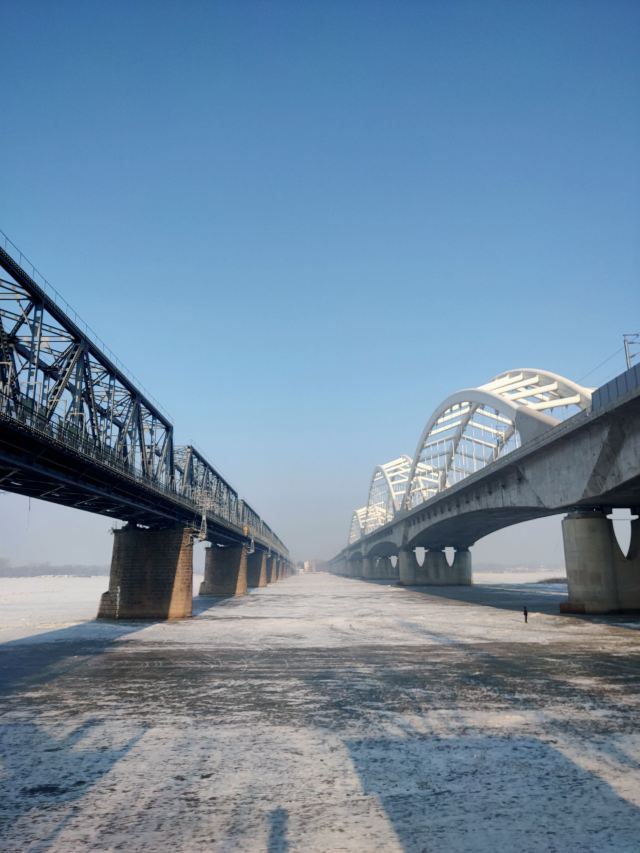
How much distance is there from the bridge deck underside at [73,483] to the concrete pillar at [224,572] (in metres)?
30.3

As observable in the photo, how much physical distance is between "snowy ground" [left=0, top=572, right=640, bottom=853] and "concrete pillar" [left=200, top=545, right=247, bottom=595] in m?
52.2

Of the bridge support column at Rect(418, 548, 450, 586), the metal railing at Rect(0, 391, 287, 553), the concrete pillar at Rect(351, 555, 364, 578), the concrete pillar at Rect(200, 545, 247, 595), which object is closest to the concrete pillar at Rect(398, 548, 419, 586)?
the bridge support column at Rect(418, 548, 450, 586)

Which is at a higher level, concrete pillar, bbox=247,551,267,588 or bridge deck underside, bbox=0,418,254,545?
bridge deck underside, bbox=0,418,254,545

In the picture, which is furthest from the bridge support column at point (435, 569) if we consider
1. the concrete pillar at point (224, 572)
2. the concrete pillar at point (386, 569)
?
the concrete pillar at point (386, 569)

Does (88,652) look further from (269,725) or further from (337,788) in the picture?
→ (337,788)

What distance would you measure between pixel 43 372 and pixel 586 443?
106 ft

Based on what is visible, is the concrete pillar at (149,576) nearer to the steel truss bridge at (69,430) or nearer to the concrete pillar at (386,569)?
the steel truss bridge at (69,430)

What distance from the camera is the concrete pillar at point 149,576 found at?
3853cm

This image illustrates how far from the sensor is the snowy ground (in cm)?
656

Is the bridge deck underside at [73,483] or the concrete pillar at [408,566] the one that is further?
the concrete pillar at [408,566]

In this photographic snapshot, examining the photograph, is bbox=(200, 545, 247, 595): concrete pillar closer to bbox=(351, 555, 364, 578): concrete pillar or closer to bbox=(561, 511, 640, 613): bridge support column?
bbox=(561, 511, 640, 613): bridge support column

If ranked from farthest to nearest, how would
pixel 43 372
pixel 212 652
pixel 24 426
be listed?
pixel 43 372 < pixel 212 652 < pixel 24 426

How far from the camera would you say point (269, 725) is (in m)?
11.1

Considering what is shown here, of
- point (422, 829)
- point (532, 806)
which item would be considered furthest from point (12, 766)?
point (532, 806)
